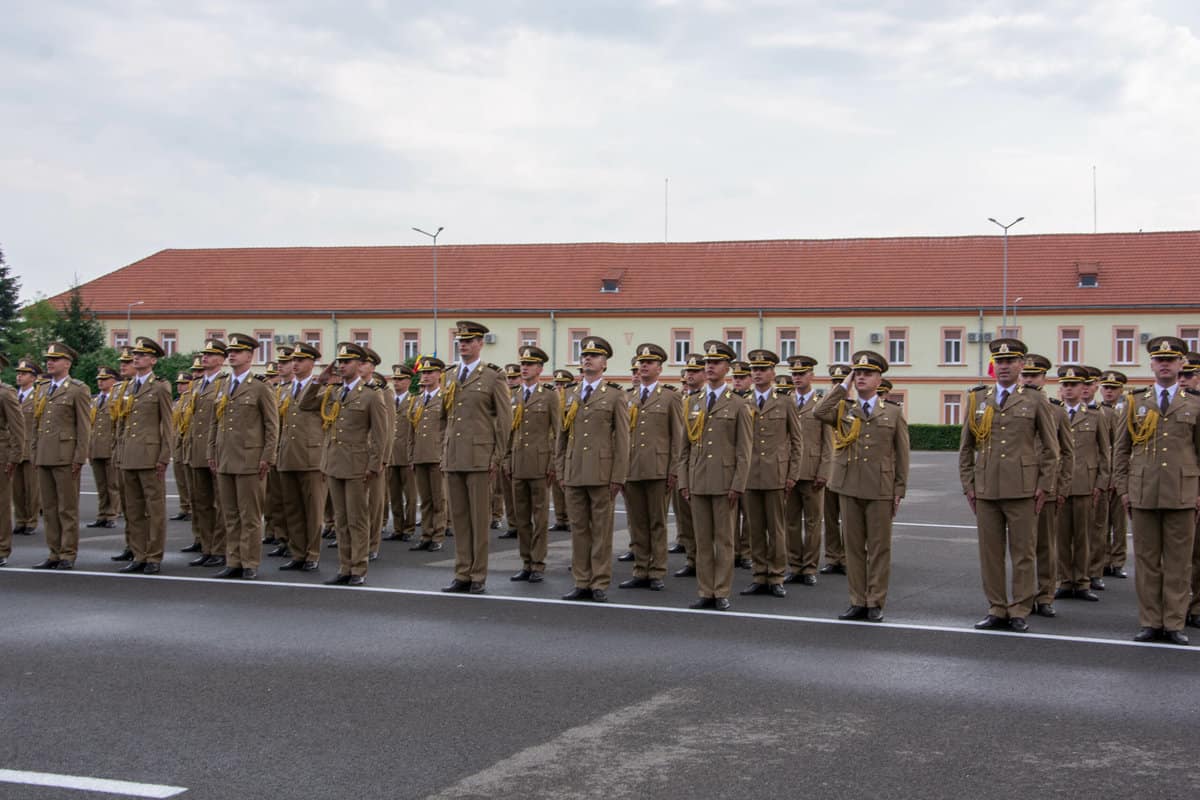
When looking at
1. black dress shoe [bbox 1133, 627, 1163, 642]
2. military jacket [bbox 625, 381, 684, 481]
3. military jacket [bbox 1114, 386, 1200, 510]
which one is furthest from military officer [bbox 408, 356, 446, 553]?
black dress shoe [bbox 1133, 627, 1163, 642]

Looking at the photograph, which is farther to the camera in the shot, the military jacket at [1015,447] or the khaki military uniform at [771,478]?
the khaki military uniform at [771,478]

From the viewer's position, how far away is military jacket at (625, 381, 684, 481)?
1072 centimetres

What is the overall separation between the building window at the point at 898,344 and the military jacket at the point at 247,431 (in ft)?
164

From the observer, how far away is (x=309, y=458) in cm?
1227

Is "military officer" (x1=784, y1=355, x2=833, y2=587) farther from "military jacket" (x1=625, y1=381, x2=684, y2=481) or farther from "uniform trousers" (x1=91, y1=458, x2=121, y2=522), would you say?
"uniform trousers" (x1=91, y1=458, x2=121, y2=522)

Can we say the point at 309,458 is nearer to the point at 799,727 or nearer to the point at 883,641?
the point at 883,641

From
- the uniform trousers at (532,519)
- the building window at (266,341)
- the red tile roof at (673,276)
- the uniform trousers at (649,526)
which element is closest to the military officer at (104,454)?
the uniform trousers at (532,519)

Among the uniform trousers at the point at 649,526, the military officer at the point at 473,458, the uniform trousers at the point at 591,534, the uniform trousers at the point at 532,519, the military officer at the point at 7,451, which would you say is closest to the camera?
the uniform trousers at the point at 591,534

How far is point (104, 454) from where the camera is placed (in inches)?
579

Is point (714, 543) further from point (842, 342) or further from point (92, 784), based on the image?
point (842, 342)

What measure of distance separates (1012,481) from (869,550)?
44.4 inches

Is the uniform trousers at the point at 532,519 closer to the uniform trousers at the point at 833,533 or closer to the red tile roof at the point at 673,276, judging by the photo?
the uniform trousers at the point at 833,533

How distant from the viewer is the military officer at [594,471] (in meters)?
10.1

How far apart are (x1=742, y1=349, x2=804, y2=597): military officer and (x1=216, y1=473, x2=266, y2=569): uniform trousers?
14.3 ft
